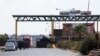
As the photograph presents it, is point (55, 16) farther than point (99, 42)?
Yes

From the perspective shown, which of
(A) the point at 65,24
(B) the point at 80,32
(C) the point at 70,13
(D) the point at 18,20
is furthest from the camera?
(A) the point at 65,24

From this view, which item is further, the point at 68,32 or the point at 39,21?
the point at 68,32

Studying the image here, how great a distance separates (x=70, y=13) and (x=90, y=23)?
829 cm

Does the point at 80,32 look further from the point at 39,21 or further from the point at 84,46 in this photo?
the point at 84,46

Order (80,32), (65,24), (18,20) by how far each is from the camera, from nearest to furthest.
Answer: (80,32) → (18,20) → (65,24)

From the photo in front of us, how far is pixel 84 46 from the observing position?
5228 centimetres

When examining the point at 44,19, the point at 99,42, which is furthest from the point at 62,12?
the point at 99,42

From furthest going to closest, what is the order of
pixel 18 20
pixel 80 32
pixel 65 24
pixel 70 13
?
pixel 65 24 < pixel 70 13 < pixel 18 20 < pixel 80 32

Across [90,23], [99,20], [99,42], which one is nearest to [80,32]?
[99,20]

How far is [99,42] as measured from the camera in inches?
2062

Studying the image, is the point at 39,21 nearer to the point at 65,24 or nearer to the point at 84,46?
the point at 65,24

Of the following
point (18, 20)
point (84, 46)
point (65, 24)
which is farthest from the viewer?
point (65, 24)

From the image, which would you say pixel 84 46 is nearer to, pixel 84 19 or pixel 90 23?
pixel 84 19

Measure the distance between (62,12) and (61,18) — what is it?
11847 millimetres
